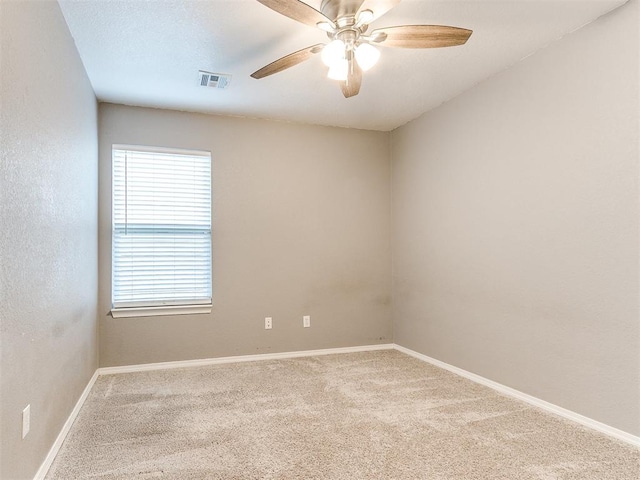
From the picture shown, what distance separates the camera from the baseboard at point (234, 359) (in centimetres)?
380

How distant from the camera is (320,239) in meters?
4.50

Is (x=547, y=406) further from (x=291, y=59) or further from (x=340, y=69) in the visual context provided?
(x=291, y=59)

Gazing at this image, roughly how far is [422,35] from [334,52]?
46cm

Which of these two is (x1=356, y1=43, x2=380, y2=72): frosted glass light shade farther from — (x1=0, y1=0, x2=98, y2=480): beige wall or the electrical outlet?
the electrical outlet

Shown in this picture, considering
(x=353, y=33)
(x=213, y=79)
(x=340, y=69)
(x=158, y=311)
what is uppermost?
(x=213, y=79)

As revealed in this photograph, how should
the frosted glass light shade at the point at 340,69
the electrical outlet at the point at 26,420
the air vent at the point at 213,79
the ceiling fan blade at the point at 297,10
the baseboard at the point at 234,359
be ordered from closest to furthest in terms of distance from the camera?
the electrical outlet at the point at 26,420
the ceiling fan blade at the point at 297,10
the frosted glass light shade at the point at 340,69
the air vent at the point at 213,79
the baseboard at the point at 234,359

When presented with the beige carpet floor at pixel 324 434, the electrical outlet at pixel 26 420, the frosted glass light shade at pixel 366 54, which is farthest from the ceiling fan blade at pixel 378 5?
the electrical outlet at pixel 26 420

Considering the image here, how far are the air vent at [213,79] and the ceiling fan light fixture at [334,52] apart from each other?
127 centimetres

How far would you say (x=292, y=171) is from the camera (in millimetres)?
4422

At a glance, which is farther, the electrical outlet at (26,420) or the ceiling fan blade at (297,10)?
→ the ceiling fan blade at (297,10)

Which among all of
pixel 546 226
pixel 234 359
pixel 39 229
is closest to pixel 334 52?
pixel 39 229

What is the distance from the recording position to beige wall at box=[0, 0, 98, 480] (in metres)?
1.61

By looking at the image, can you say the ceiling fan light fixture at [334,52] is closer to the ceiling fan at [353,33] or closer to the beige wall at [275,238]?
the ceiling fan at [353,33]

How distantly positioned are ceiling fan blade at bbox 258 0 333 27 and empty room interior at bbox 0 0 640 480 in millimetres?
17
